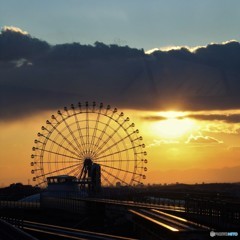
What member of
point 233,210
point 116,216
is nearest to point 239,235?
point 233,210

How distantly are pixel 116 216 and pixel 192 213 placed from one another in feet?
89.0

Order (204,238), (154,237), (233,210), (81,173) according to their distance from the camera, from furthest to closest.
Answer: (81,173)
(233,210)
(154,237)
(204,238)

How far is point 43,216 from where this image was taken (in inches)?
4336

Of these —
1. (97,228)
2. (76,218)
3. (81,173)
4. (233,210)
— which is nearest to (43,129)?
(81,173)

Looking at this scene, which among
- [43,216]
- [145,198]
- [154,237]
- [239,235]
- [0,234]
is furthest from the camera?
[43,216]

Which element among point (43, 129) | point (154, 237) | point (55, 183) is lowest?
point (154, 237)

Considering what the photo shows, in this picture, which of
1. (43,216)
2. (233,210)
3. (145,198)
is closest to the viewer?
(233,210)

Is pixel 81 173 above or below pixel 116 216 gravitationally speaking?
above

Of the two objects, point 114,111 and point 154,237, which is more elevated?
point 114,111

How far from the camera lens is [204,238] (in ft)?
114

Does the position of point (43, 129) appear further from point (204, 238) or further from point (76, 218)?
point (204, 238)

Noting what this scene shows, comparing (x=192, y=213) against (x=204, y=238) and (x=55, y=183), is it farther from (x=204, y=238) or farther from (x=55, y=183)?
(x=55, y=183)

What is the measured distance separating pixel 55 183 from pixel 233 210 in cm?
8970

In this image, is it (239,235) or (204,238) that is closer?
(204,238)
